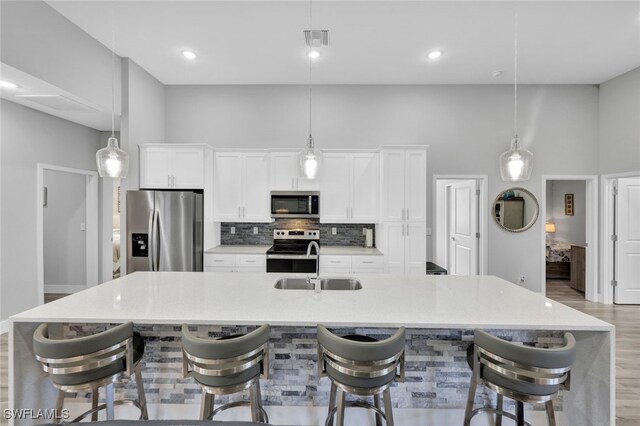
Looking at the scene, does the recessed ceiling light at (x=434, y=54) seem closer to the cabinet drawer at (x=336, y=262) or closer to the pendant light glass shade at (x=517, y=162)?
the pendant light glass shade at (x=517, y=162)

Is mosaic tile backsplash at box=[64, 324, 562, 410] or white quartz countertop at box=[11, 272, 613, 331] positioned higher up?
white quartz countertop at box=[11, 272, 613, 331]

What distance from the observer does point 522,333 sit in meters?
1.97

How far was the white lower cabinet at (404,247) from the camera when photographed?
Answer: 4.12 m

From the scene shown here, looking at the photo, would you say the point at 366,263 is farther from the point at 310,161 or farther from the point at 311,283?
the point at 310,161

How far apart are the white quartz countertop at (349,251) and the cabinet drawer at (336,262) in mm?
52

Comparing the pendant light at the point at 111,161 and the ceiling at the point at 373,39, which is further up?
the ceiling at the point at 373,39

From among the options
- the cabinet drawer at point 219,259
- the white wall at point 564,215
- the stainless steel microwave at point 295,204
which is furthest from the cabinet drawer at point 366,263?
the white wall at point 564,215

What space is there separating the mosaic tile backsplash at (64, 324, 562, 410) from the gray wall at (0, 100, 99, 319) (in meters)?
2.66

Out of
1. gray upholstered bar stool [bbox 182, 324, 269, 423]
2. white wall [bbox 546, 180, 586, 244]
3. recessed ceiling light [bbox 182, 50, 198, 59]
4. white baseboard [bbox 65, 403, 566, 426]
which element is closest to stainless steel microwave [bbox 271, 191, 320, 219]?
recessed ceiling light [bbox 182, 50, 198, 59]

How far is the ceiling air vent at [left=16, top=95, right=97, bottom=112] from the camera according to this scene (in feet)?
11.4

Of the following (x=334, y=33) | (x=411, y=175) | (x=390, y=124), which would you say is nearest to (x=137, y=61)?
(x=334, y=33)

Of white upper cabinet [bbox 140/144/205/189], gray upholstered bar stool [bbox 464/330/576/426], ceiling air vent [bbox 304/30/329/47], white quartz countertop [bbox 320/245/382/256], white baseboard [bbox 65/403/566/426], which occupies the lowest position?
white baseboard [bbox 65/403/566/426]

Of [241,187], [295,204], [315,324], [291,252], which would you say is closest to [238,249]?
[291,252]

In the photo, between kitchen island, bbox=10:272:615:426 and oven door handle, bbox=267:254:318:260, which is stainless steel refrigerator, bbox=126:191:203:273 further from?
kitchen island, bbox=10:272:615:426
